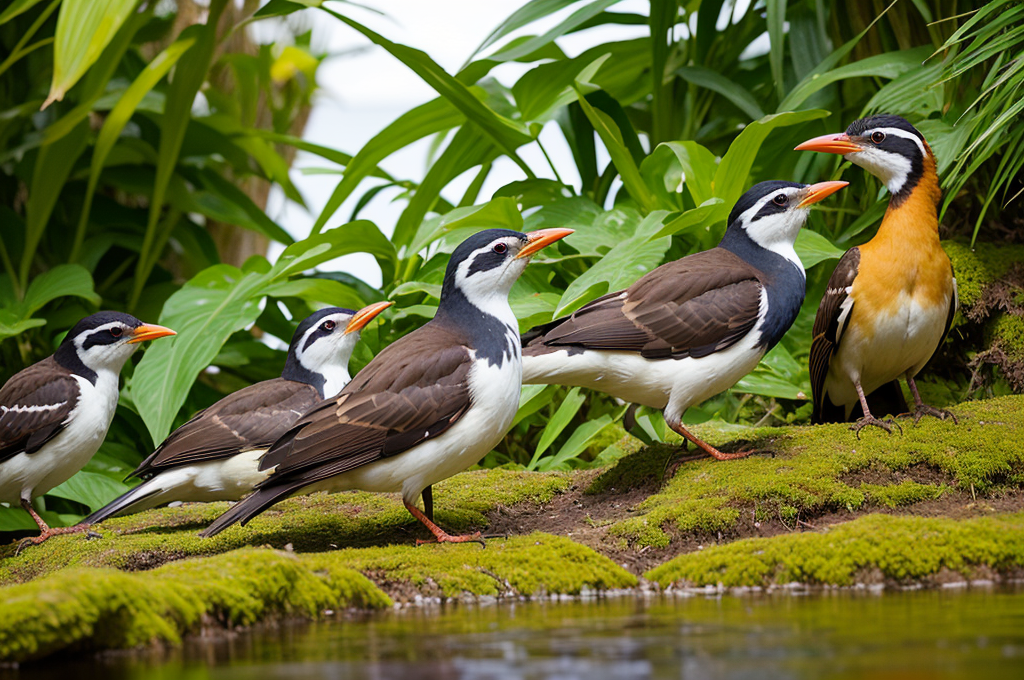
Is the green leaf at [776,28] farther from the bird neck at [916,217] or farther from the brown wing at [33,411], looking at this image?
the brown wing at [33,411]

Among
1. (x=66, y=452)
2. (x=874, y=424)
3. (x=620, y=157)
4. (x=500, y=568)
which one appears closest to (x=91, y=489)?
(x=66, y=452)

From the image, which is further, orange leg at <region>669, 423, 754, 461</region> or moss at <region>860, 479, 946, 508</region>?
orange leg at <region>669, 423, 754, 461</region>

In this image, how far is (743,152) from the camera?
21.1 ft

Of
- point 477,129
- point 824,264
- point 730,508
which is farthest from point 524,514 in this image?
point 477,129

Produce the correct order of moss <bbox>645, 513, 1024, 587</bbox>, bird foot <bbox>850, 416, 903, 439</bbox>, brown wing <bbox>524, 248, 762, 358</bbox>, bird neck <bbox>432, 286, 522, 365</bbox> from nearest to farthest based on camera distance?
1. moss <bbox>645, 513, 1024, 587</bbox>
2. bird neck <bbox>432, 286, 522, 365</bbox>
3. brown wing <bbox>524, 248, 762, 358</bbox>
4. bird foot <bbox>850, 416, 903, 439</bbox>

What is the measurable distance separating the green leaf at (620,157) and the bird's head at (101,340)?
10.7 feet

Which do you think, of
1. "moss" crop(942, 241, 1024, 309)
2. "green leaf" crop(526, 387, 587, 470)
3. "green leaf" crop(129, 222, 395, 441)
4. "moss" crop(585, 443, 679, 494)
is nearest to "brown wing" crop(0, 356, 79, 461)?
"green leaf" crop(129, 222, 395, 441)

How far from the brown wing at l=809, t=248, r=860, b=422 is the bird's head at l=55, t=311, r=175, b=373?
3.94 m

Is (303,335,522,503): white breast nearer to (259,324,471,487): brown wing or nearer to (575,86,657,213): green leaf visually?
(259,324,471,487): brown wing

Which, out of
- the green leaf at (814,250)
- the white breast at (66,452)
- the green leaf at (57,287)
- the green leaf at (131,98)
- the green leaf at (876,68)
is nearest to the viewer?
the white breast at (66,452)

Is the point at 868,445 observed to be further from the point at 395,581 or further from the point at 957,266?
the point at 395,581

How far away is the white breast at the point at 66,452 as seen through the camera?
19.0 ft

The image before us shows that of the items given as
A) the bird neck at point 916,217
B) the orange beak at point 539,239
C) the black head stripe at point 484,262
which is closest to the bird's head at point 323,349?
the black head stripe at point 484,262

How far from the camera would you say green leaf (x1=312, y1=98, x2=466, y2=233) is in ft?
Result: 25.2
